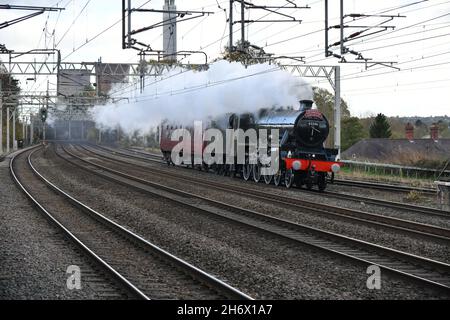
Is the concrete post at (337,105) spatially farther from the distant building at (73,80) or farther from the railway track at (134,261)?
the railway track at (134,261)

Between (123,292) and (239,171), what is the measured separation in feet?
70.3

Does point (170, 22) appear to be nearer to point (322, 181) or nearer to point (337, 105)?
point (322, 181)

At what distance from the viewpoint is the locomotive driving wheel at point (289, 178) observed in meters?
23.2

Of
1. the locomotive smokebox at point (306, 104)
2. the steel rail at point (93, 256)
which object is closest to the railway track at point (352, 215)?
the locomotive smokebox at point (306, 104)

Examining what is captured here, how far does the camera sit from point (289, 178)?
23.5 meters

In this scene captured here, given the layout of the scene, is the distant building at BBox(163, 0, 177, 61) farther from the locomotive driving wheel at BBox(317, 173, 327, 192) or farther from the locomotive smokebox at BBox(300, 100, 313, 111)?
the locomotive driving wheel at BBox(317, 173, 327, 192)

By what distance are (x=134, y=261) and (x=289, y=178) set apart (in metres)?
14.2

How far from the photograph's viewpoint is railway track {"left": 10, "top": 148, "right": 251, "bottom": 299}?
7.77 meters

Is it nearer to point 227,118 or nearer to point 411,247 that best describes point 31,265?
point 411,247

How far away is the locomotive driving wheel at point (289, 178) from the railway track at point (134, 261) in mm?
9150

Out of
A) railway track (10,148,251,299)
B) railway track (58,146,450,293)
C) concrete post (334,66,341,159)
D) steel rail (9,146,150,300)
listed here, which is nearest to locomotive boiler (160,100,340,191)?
railway track (58,146,450,293)

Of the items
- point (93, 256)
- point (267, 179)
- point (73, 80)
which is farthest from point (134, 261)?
point (73, 80)

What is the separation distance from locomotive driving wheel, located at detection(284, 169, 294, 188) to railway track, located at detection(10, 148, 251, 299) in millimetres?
9150
